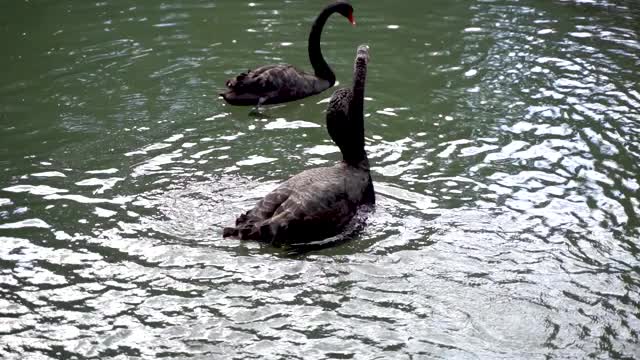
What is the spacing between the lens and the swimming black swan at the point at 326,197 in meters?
6.18

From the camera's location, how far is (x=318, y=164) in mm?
8047

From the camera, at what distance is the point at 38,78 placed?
10586mm

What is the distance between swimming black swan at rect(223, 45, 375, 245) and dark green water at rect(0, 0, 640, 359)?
21 cm

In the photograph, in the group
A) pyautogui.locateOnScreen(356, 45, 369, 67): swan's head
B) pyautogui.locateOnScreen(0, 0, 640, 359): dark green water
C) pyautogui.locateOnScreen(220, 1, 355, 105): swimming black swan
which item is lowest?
pyautogui.locateOnScreen(0, 0, 640, 359): dark green water

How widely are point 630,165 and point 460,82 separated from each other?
2.97 m

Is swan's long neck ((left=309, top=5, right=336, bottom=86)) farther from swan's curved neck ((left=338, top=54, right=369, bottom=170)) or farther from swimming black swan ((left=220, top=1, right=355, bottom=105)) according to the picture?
swan's curved neck ((left=338, top=54, right=369, bottom=170))

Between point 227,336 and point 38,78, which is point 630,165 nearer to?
point 227,336

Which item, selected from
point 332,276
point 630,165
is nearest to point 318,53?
point 630,165

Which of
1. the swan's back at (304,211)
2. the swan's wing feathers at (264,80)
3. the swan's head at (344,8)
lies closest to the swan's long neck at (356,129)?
the swan's back at (304,211)

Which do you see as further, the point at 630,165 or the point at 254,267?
the point at 630,165

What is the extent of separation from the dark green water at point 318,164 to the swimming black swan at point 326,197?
0.68 feet

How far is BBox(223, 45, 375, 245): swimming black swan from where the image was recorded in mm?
6184

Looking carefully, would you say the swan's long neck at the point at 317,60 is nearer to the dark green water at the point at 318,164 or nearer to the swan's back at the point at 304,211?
the dark green water at the point at 318,164

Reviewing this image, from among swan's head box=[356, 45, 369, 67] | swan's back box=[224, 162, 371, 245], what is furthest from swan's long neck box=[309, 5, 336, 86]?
swan's back box=[224, 162, 371, 245]
